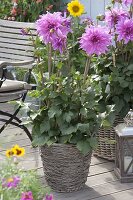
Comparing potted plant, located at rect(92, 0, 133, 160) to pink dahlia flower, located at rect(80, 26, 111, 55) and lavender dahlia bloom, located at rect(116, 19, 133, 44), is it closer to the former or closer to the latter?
lavender dahlia bloom, located at rect(116, 19, 133, 44)

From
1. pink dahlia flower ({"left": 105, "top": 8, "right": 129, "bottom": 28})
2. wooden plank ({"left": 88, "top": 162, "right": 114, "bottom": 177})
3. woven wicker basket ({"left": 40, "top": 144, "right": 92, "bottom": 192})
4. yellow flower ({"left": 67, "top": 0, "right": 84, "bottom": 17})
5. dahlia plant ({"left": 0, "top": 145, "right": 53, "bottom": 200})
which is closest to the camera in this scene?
dahlia plant ({"left": 0, "top": 145, "right": 53, "bottom": 200})

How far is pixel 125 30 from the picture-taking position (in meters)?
3.16

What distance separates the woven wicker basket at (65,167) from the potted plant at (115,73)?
0.31m

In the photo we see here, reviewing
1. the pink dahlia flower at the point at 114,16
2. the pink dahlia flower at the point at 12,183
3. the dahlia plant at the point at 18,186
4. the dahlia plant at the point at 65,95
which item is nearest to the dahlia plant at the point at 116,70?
the pink dahlia flower at the point at 114,16

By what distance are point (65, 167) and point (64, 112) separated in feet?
1.10

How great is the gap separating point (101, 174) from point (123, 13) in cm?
107

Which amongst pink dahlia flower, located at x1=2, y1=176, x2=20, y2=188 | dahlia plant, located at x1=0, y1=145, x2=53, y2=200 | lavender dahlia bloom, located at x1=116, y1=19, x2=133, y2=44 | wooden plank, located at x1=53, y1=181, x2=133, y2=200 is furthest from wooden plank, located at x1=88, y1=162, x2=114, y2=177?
pink dahlia flower, located at x1=2, y1=176, x2=20, y2=188

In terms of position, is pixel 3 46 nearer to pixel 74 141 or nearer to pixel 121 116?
pixel 121 116

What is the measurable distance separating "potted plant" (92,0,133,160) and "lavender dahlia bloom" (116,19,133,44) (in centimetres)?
10

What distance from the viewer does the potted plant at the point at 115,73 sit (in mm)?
3373

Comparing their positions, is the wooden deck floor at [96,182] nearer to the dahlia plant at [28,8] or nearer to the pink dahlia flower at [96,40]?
the pink dahlia flower at [96,40]

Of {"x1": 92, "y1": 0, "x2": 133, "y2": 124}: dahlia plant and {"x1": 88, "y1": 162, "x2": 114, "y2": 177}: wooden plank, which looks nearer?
{"x1": 92, "y1": 0, "x2": 133, "y2": 124}: dahlia plant

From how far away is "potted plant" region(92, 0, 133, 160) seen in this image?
337 cm

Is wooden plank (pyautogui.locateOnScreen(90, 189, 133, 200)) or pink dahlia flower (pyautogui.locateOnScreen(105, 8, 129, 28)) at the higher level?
pink dahlia flower (pyautogui.locateOnScreen(105, 8, 129, 28))
